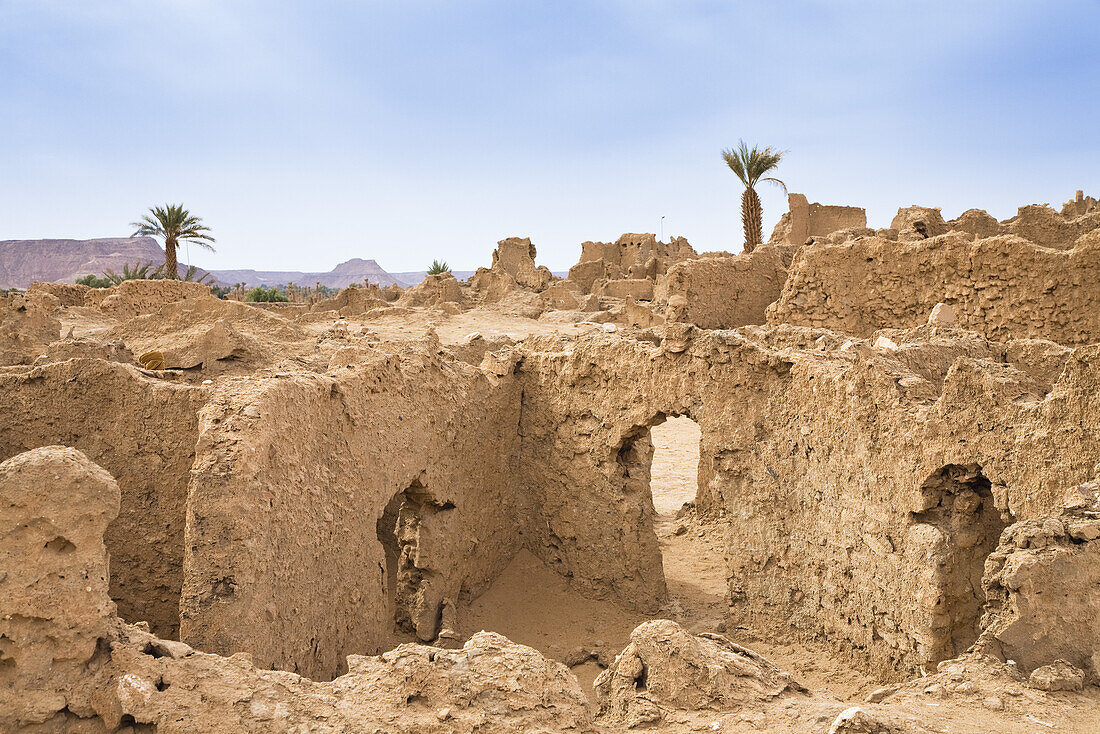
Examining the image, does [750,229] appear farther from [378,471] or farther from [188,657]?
[188,657]

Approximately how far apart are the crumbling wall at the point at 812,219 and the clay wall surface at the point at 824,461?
37.6 feet

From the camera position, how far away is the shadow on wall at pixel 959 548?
538 centimetres

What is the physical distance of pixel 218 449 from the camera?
14.5ft

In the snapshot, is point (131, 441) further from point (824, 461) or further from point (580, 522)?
point (824, 461)

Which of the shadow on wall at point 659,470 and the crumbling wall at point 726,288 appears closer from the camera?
the shadow on wall at point 659,470

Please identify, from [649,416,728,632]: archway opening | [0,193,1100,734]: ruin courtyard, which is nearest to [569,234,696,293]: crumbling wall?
[649,416,728,632]: archway opening

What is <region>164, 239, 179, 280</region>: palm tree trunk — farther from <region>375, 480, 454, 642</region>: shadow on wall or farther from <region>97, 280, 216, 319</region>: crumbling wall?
<region>375, 480, 454, 642</region>: shadow on wall

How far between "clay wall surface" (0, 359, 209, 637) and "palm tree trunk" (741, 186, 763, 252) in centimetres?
2190

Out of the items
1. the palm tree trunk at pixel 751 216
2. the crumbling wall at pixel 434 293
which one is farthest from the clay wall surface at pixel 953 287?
the crumbling wall at pixel 434 293

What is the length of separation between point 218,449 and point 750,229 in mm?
22784

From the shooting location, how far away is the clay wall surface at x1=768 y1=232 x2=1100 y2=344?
9328 millimetres

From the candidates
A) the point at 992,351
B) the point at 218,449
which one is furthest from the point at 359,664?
the point at 992,351

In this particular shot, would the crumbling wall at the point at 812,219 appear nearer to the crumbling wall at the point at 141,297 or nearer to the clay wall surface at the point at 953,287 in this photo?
the clay wall surface at the point at 953,287

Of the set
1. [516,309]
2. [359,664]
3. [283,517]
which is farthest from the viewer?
[516,309]
